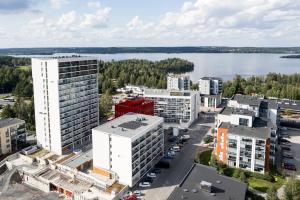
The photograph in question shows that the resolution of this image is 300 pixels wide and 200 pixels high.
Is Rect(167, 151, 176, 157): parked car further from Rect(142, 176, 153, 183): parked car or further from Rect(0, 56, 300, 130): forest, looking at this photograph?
Rect(0, 56, 300, 130): forest

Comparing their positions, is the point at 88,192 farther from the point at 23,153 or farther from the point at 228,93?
the point at 228,93

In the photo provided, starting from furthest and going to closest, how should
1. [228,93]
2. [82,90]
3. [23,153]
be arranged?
[228,93] → [82,90] → [23,153]

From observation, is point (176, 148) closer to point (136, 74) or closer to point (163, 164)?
point (163, 164)

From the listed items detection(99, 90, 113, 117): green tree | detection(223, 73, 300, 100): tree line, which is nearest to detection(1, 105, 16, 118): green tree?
detection(99, 90, 113, 117): green tree

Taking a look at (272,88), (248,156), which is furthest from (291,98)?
(248,156)

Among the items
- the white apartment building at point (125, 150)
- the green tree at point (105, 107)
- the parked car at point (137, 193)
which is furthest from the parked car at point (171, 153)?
the green tree at point (105, 107)
